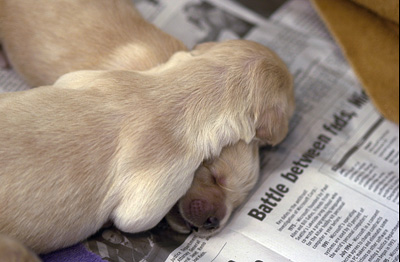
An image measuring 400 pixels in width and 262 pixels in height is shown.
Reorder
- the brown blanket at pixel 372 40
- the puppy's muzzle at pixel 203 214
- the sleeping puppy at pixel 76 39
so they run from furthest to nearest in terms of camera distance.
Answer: the brown blanket at pixel 372 40 → the sleeping puppy at pixel 76 39 → the puppy's muzzle at pixel 203 214

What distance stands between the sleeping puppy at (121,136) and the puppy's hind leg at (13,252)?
125 mm

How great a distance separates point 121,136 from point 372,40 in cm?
134

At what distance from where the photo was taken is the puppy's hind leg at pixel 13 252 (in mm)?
1248

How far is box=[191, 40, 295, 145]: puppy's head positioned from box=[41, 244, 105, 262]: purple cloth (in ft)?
2.09

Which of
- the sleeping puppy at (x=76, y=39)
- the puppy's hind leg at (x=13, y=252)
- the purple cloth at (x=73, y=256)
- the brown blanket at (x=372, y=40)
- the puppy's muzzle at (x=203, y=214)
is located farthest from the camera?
the brown blanket at (x=372, y=40)

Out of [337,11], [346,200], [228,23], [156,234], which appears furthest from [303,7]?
[156,234]

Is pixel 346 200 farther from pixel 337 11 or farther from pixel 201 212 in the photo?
pixel 337 11

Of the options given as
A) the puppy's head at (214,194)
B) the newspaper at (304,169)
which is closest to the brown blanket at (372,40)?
the newspaper at (304,169)

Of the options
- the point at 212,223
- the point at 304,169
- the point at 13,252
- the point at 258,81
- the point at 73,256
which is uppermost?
the point at 13,252

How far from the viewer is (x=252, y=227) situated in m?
1.81

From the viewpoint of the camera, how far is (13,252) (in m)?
1.27

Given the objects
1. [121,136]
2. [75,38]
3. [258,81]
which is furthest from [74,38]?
[258,81]

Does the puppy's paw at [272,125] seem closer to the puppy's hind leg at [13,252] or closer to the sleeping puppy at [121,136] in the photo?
the sleeping puppy at [121,136]

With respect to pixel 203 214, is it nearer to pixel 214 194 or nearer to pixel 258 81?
pixel 214 194
